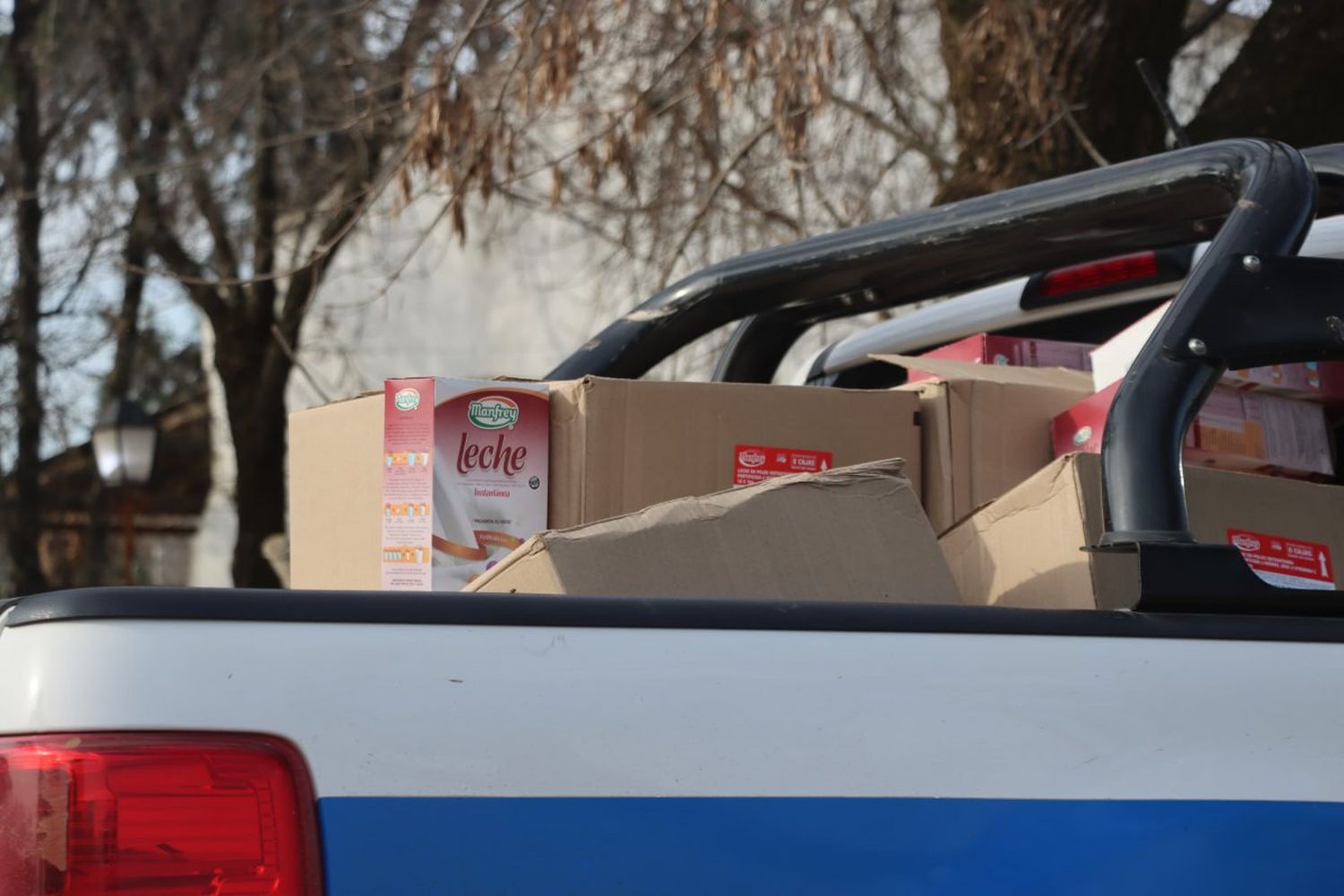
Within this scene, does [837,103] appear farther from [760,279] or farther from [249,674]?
[249,674]

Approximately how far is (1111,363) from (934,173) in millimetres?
6085

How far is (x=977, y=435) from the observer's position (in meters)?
2.38

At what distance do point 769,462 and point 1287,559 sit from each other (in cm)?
73

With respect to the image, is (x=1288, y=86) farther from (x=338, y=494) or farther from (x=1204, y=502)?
(x=338, y=494)

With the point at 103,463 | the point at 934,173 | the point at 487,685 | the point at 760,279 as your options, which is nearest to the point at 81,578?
the point at 103,463

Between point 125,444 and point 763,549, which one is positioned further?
point 125,444

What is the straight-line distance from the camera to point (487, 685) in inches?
54.9

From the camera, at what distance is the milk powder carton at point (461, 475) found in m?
2.14

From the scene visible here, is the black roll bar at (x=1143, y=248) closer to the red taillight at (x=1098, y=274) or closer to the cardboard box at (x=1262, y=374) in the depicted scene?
the cardboard box at (x=1262, y=374)

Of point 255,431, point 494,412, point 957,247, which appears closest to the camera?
point 494,412

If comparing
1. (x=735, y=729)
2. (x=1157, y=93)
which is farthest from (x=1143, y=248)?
(x=735, y=729)

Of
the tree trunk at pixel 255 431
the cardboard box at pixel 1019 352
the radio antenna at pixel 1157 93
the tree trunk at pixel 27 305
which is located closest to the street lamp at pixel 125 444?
the tree trunk at pixel 255 431

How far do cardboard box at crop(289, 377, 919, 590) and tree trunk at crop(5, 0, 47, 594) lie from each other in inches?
406

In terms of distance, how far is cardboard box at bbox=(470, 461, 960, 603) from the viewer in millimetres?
1781
